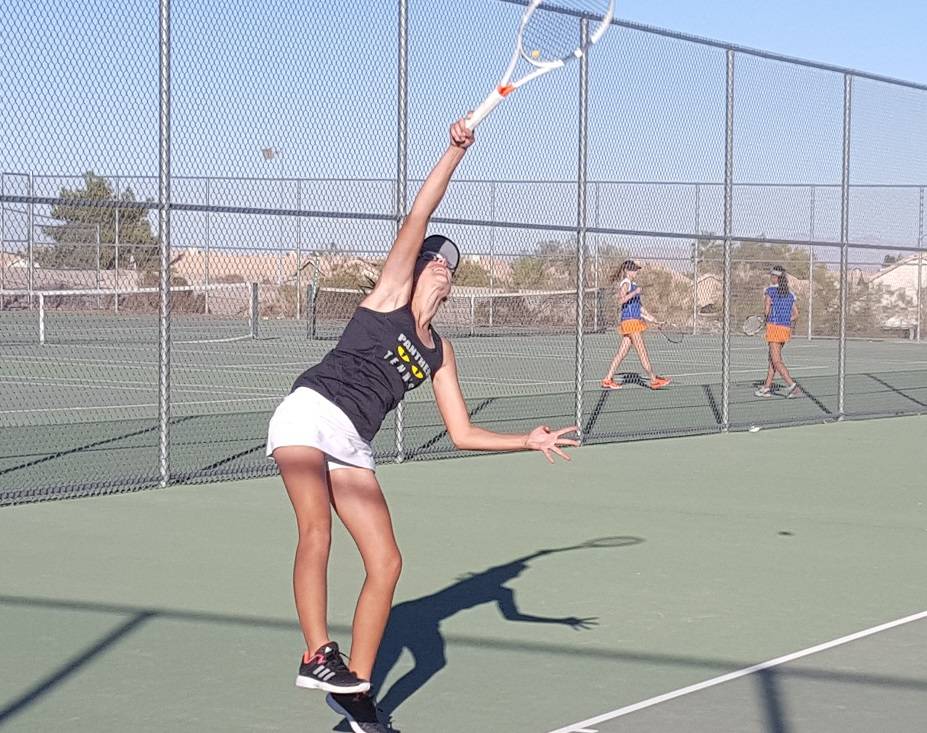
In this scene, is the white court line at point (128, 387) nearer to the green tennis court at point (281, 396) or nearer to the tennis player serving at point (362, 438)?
the green tennis court at point (281, 396)

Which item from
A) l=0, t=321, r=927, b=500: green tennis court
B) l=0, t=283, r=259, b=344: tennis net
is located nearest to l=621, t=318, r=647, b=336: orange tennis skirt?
l=0, t=321, r=927, b=500: green tennis court

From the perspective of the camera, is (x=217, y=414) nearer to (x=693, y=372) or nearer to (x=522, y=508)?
(x=522, y=508)

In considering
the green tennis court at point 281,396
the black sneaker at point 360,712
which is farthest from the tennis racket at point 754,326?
the black sneaker at point 360,712

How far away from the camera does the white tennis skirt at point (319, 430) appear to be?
→ 5.33 m

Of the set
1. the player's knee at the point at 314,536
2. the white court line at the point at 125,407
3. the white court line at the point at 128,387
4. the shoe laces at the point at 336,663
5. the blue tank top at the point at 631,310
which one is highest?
the blue tank top at the point at 631,310

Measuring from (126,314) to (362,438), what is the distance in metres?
19.6

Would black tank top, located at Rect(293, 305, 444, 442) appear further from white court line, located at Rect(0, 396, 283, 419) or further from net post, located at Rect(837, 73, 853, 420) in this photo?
net post, located at Rect(837, 73, 853, 420)

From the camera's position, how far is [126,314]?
80.5ft

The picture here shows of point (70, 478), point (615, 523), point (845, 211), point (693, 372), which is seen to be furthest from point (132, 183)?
point (693, 372)

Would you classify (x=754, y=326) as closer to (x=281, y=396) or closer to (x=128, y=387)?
(x=281, y=396)

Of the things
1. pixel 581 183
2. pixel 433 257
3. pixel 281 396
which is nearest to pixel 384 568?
pixel 433 257

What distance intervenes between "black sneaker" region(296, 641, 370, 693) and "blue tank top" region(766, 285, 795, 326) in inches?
594

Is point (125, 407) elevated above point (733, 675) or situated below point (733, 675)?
above

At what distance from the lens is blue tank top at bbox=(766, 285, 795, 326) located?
1995 cm
